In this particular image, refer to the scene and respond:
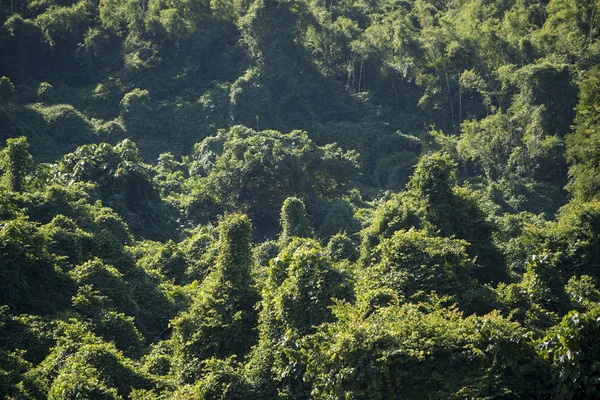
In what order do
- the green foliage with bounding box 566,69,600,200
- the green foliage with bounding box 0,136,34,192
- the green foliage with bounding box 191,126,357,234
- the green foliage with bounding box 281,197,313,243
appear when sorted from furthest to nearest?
the green foliage with bounding box 191,126,357,234 → the green foliage with bounding box 566,69,600,200 → the green foliage with bounding box 281,197,313,243 → the green foliage with bounding box 0,136,34,192

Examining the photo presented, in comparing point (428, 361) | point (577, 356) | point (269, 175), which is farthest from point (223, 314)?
point (269, 175)

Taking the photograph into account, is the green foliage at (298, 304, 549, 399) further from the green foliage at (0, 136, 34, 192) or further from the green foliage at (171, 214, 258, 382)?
the green foliage at (0, 136, 34, 192)

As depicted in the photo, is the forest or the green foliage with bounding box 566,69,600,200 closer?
the forest

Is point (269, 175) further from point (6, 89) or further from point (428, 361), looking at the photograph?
point (428, 361)

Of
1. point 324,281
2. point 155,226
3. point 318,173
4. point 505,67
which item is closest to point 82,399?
point 324,281

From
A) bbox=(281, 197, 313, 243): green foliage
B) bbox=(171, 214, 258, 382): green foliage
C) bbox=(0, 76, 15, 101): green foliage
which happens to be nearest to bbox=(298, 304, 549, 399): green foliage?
bbox=(171, 214, 258, 382): green foliage

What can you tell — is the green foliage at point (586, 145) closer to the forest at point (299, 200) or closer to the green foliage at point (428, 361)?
the forest at point (299, 200)

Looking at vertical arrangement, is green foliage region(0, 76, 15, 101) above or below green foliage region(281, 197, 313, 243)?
above

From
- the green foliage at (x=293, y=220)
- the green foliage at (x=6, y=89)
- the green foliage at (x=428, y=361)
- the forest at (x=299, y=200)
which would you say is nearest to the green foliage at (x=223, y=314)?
the forest at (x=299, y=200)

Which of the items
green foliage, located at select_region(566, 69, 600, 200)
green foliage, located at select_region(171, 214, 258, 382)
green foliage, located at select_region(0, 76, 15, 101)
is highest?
green foliage, located at select_region(0, 76, 15, 101)
